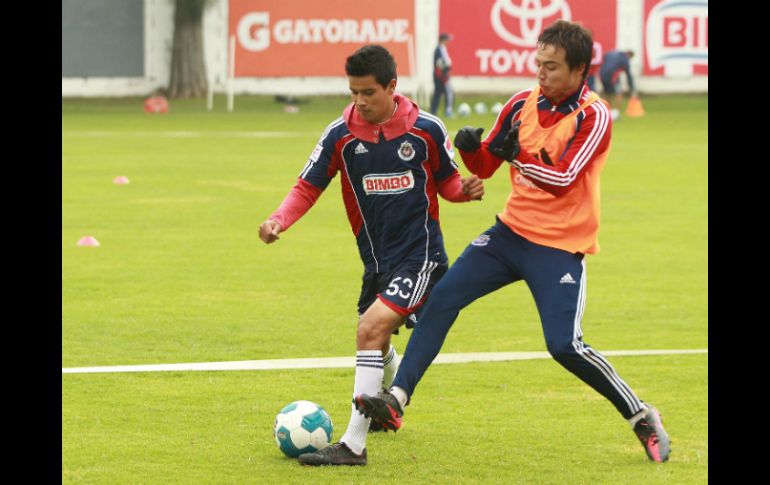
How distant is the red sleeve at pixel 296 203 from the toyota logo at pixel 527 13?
33.5m

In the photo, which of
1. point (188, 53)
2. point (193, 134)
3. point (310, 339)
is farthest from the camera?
point (188, 53)

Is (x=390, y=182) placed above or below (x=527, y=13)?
above

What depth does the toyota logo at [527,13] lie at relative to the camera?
133ft

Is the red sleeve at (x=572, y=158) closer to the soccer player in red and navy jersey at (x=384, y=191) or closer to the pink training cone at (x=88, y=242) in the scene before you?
the soccer player in red and navy jersey at (x=384, y=191)

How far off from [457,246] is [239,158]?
35.9ft

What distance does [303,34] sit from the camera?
39.8 m

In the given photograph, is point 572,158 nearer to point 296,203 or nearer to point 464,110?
point 296,203

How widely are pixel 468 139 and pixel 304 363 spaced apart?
3.29 metres

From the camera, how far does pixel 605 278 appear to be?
14.0m

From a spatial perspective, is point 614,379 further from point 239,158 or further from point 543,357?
point 239,158

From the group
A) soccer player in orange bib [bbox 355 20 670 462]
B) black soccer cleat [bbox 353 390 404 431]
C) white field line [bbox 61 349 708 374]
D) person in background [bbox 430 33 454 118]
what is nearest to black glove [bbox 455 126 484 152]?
soccer player in orange bib [bbox 355 20 670 462]

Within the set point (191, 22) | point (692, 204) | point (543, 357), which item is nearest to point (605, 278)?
point (543, 357)

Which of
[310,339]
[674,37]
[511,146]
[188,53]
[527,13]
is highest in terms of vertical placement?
[511,146]

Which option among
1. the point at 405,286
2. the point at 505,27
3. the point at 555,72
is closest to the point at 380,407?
the point at 405,286
